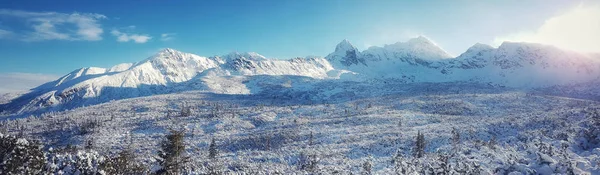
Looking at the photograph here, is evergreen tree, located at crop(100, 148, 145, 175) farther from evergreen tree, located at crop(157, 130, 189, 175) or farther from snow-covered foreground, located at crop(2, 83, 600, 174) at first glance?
snow-covered foreground, located at crop(2, 83, 600, 174)

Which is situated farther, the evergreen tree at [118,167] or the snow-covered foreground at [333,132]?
the snow-covered foreground at [333,132]

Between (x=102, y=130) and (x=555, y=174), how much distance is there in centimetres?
12757

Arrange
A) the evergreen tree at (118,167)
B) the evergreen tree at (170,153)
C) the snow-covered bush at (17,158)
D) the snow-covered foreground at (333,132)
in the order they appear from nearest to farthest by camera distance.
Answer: the snow-covered bush at (17,158)
the evergreen tree at (118,167)
the evergreen tree at (170,153)
the snow-covered foreground at (333,132)

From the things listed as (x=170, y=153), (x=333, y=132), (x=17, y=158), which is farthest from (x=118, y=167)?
(x=333, y=132)

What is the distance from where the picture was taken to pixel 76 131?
394 feet

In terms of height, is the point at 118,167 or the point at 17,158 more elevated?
the point at 17,158

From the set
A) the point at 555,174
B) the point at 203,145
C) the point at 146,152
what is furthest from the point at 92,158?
the point at 203,145

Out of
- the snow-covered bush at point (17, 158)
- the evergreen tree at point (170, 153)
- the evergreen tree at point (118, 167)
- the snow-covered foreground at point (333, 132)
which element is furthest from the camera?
the snow-covered foreground at point (333, 132)

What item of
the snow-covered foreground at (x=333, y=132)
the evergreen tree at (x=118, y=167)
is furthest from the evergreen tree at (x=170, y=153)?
the snow-covered foreground at (x=333, y=132)

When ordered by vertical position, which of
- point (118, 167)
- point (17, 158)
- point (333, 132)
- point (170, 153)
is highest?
point (17, 158)

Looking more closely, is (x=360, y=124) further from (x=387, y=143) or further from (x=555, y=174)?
(x=555, y=174)

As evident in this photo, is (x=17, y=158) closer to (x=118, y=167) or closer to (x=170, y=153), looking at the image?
(x=118, y=167)

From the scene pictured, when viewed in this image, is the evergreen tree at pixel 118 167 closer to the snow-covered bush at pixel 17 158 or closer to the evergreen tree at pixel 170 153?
the evergreen tree at pixel 170 153

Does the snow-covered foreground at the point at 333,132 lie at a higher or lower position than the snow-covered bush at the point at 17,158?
lower
